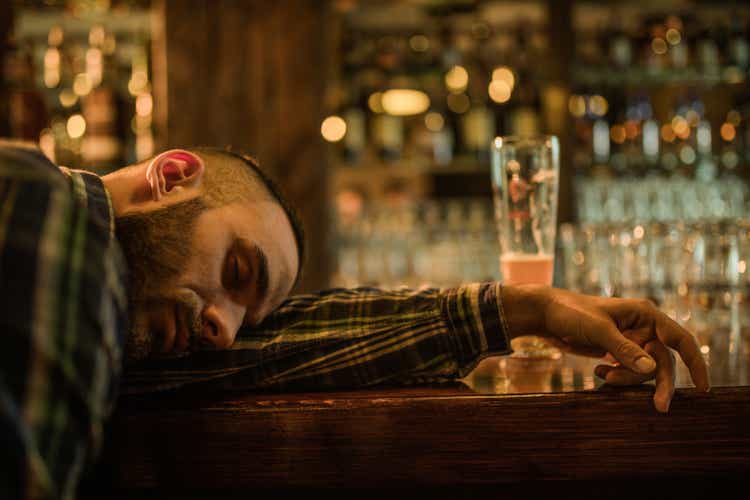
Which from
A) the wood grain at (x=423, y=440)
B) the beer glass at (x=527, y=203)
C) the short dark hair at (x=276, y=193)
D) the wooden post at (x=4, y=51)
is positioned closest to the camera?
the wood grain at (x=423, y=440)

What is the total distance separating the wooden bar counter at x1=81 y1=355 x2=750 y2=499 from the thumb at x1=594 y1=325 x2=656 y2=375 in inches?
1.2

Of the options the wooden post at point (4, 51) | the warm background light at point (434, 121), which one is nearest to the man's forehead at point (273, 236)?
the wooden post at point (4, 51)

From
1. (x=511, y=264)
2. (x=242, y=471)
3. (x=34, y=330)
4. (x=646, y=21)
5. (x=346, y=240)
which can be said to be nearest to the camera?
(x=34, y=330)

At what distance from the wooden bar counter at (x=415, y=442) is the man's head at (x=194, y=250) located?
0.08 meters

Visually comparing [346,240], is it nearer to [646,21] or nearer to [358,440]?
[646,21]

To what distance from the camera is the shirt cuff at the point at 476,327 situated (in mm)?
967

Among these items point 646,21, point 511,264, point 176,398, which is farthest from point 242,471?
point 646,21

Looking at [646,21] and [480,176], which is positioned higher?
[646,21]

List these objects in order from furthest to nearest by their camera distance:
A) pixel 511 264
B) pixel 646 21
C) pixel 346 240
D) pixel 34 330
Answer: pixel 646 21 < pixel 346 240 < pixel 511 264 < pixel 34 330

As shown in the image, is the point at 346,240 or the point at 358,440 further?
the point at 346,240

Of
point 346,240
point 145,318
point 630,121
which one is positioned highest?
point 630,121

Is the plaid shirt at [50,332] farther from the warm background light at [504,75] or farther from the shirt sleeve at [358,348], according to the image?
the warm background light at [504,75]

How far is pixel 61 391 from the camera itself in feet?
1.76

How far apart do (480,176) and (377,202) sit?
495 mm
